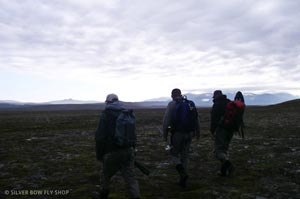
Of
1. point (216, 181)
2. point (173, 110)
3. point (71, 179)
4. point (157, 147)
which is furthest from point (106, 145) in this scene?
point (157, 147)

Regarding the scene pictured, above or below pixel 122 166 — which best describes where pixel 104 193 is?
below

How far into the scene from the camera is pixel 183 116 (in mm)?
11484

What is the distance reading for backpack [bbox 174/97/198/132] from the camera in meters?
11.5

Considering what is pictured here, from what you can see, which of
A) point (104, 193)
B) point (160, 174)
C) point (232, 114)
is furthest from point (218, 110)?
point (104, 193)

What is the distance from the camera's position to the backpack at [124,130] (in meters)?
9.26

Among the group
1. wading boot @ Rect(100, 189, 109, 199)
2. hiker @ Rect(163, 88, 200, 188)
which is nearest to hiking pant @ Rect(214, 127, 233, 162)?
hiker @ Rect(163, 88, 200, 188)

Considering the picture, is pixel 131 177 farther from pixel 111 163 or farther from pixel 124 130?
pixel 124 130

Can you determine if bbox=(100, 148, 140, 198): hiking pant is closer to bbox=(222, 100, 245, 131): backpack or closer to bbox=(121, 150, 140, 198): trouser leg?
bbox=(121, 150, 140, 198): trouser leg

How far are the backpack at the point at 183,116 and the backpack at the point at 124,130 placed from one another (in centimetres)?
237

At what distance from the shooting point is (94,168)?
47.6ft

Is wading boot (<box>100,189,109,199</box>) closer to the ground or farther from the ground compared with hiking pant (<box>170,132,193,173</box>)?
closer to the ground

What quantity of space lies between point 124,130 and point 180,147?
307cm

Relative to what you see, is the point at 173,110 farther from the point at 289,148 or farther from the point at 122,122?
the point at 289,148

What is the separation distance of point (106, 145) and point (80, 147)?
11937 mm
